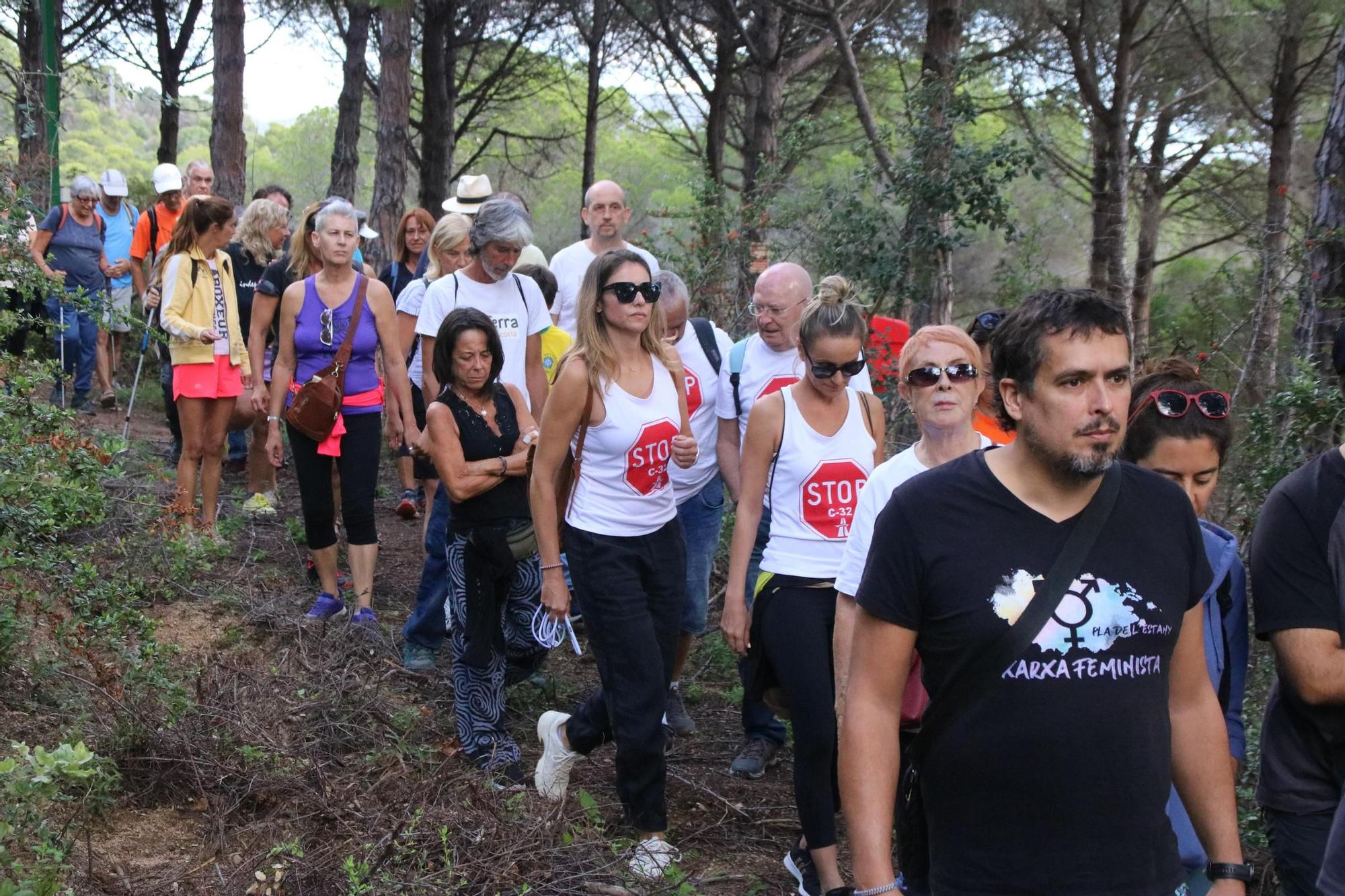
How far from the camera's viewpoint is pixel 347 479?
614 centimetres

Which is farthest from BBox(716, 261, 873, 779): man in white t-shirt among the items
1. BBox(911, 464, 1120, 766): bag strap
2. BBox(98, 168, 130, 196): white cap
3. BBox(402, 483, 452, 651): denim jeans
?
BBox(98, 168, 130, 196): white cap

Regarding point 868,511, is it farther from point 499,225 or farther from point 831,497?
point 499,225

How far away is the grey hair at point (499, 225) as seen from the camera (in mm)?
5836

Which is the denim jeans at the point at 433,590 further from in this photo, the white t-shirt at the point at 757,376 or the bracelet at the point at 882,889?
the bracelet at the point at 882,889

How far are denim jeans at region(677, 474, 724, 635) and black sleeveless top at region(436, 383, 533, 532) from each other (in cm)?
86

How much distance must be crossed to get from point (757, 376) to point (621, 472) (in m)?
1.28

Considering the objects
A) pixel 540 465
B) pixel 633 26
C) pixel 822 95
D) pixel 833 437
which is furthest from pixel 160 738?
pixel 633 26

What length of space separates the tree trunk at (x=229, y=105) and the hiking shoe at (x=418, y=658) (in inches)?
310

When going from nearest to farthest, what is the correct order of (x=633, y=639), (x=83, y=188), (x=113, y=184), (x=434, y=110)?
(x=633, y=639) → (x=83, y=188) → (x=113, y=184) → (x=434, y=110)

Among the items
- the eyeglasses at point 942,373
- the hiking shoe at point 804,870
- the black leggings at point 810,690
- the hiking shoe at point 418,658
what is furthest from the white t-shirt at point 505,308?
the eyeglasses at point 942,373

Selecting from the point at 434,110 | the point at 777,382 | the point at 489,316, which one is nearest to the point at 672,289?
the point at 777,382

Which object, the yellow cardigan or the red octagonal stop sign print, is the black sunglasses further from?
the yellow cardigan

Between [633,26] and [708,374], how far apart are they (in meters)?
17.0

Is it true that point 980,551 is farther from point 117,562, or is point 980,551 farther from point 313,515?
point 117,562
